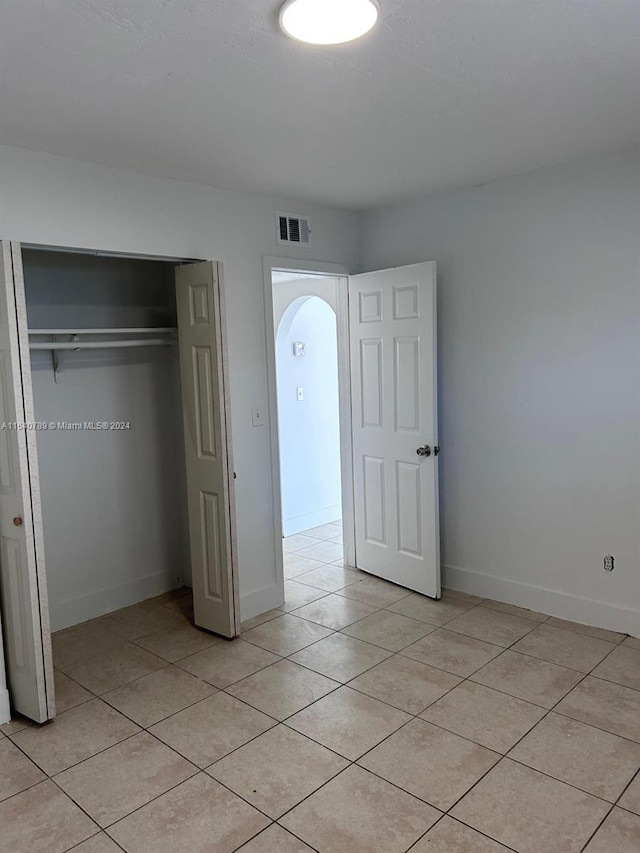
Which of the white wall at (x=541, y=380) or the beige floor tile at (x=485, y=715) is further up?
the white wall at (x=541, y=380)

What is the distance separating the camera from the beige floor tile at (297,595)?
404 centimetres

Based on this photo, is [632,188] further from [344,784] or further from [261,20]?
[344,784]

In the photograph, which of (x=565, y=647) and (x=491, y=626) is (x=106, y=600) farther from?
(x=565, y=647)

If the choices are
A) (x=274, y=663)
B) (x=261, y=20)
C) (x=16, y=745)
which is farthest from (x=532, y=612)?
(x=261, y=20)

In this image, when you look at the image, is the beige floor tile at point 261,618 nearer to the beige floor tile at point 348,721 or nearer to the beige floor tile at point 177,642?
the beige floor tile at point 177,642

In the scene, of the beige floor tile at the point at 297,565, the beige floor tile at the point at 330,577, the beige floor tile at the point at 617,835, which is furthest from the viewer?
the beige floor tile at the point at 297,565

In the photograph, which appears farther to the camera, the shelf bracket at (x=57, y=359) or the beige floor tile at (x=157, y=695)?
the shelf bracket at (x=57, y=359)

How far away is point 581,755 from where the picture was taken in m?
2.45

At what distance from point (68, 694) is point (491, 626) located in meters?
2.23

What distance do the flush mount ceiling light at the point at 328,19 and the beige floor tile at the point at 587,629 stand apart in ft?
10.0

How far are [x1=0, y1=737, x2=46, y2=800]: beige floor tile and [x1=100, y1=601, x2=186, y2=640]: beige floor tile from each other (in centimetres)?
107

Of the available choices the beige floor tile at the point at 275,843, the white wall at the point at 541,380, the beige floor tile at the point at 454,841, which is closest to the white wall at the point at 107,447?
the white wall at the point at 541,380

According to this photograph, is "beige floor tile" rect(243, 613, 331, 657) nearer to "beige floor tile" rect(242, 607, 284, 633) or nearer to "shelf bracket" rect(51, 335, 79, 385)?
"beige floor tile" rect(242, 607, 284, 633)

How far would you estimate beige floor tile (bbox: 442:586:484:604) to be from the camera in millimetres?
4011
